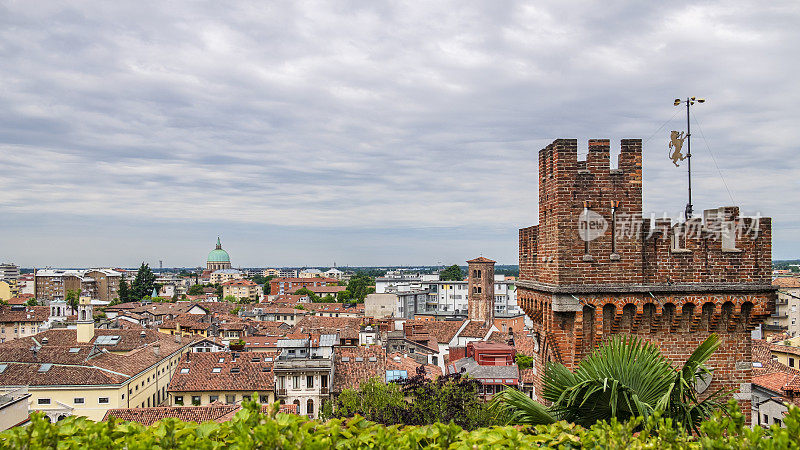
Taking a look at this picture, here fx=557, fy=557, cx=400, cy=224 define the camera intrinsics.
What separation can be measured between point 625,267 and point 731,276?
2.08 m

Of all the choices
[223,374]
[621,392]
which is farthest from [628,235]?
[223,374]

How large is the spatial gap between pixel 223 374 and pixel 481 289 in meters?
53.7

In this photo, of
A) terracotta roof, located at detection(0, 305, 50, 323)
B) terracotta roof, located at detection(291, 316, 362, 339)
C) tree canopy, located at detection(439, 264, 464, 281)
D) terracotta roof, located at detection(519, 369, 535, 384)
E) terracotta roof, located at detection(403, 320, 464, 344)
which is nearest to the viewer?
terracotta roof, located at detection(519, 369, 535, 384)

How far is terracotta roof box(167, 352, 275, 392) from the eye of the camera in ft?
151

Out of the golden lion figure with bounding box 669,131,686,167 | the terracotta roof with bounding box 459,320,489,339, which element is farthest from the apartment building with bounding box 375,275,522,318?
the golden lion figure with bounding box 669,131,686,167

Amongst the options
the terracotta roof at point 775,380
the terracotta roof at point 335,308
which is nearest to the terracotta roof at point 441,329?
the terracotta roof at point 335,308

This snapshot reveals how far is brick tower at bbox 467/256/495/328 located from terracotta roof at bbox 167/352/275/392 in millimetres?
47810

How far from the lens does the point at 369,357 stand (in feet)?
165

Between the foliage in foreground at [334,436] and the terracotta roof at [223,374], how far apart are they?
135 feet

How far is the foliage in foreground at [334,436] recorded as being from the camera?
491cm

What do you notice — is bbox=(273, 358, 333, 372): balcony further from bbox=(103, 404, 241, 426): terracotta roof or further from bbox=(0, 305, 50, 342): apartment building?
bbox=(0, 305, 50, 342): apartment building

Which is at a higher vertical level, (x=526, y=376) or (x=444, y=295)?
(x=526, y=376)

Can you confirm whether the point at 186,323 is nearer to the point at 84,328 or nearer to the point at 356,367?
the point at 84,328

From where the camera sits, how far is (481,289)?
9331 centimetres
